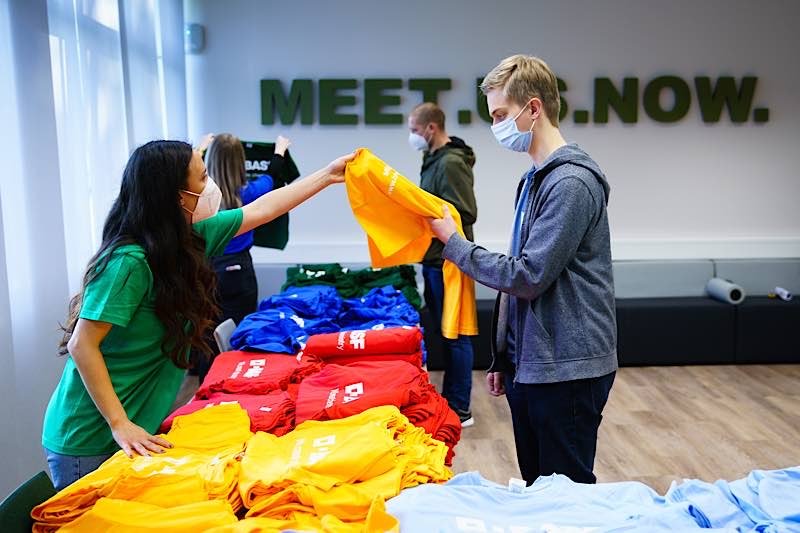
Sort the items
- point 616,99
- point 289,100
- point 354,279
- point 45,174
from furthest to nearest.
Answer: point 616,99 < point 289,100 < point 354,279 < point 45,174

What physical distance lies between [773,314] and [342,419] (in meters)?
4.89

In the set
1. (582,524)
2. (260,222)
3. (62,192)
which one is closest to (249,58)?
(62,192)

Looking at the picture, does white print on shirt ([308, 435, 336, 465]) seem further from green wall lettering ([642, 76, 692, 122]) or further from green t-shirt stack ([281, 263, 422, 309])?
green wall lettering ([642, 76, 692, 122])

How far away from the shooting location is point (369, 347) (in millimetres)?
3068

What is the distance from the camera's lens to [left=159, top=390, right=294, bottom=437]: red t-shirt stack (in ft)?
7.80

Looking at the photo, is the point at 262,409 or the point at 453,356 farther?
the point at 453,356

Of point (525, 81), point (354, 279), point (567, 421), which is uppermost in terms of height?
point (525, 81)

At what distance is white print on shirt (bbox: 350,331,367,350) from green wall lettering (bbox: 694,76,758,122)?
460 cm

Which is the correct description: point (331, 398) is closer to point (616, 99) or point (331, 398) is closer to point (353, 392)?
point (353, 392)

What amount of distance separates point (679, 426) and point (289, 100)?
12.7 feet

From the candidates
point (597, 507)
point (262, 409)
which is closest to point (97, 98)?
point (262, 409)

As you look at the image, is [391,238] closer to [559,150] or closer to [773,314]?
[559,150]

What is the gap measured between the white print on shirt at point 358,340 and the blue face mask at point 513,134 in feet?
3.87

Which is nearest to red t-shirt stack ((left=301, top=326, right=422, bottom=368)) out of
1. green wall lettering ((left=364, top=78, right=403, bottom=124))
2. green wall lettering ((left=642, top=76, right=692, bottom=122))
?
green wall lettering ((left=364, top=78, right=403, bottom=124))
